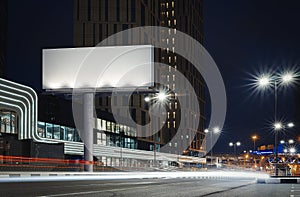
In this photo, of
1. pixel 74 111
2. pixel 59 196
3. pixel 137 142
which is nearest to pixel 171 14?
pixel 137 142

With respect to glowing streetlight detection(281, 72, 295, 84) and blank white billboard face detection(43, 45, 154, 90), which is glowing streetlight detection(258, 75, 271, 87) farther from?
blank white billboard face detection(43, 45, 154, 90)

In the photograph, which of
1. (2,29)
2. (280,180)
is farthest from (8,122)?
(2,29)

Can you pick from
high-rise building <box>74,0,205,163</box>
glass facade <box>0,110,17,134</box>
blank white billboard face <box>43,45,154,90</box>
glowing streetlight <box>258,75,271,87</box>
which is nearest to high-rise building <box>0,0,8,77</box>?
high-rise building <box>74,0,205,163</box>

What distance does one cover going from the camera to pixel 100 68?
156 ft

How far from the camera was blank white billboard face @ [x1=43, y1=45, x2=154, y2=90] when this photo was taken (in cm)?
4750

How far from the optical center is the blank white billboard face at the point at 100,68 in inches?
1870

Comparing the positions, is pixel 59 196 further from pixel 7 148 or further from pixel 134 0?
pixel 134 0

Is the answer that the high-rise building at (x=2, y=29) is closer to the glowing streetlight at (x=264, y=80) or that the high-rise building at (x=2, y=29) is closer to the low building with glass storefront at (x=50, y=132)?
the low building with glass storefront at (x=50, y=132)

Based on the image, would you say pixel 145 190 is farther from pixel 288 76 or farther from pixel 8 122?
pixel 8 122

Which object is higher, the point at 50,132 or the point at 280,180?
the point at 50,132

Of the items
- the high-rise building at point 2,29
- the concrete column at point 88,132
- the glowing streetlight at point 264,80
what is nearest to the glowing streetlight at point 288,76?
the glowing streetlight at point 264,80

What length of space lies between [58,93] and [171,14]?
136633mm

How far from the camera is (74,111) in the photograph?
2672 inches

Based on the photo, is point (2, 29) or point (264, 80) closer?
point (264, 80)
